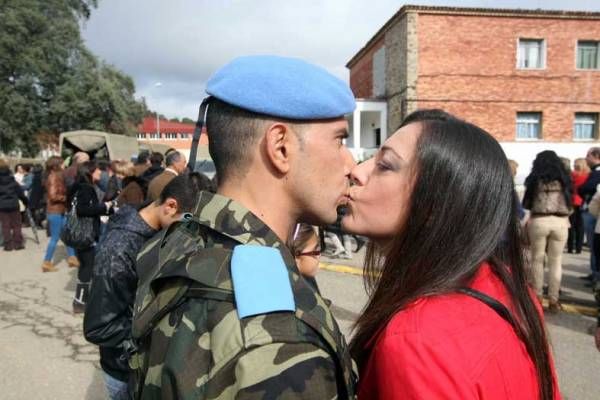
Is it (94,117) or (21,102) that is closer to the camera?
(21,102)

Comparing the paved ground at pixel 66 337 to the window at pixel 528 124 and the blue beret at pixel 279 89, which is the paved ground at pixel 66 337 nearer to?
the blue beret at pixel 279 89

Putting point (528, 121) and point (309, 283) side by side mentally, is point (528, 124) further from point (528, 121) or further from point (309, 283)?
point (309, 283)

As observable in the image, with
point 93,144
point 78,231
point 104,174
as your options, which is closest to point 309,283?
point 78,231

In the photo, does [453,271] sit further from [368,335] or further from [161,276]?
[161,276]

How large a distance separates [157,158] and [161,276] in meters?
7.34

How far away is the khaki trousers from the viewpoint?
505 centimetres

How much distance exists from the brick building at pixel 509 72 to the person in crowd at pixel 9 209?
14.1m

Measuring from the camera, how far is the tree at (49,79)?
25.0 m

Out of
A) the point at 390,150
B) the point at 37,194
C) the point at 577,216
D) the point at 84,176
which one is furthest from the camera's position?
the point at 37,194

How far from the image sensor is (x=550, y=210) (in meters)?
4.99

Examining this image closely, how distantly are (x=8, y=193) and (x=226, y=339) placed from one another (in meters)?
9.75

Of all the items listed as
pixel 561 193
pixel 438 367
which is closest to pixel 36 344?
pixel 438 367

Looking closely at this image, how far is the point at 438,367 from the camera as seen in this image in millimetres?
920

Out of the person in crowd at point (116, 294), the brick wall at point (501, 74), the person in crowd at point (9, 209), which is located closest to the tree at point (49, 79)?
the brick wall at point (501, 74)
